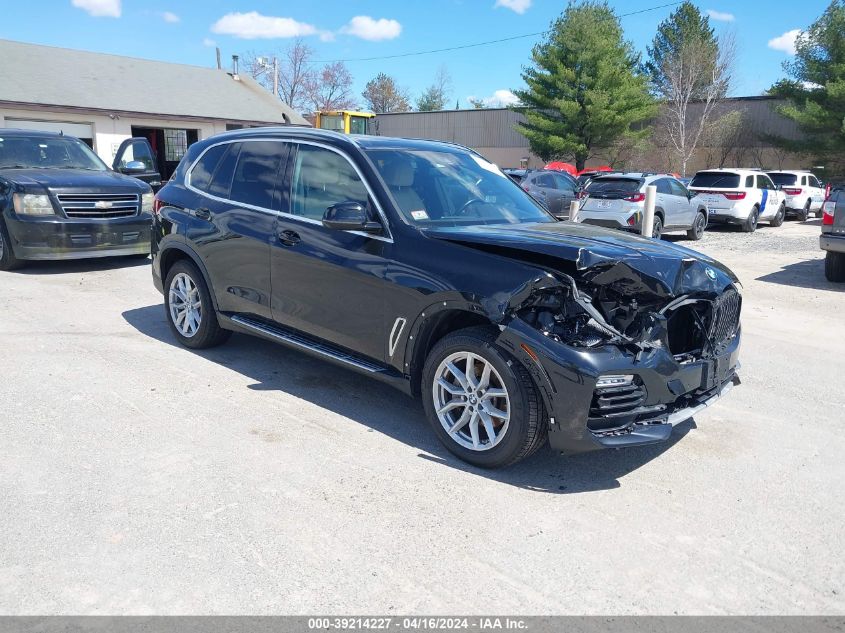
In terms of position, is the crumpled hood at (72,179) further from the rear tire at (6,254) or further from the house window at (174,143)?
the house window at (174,143)

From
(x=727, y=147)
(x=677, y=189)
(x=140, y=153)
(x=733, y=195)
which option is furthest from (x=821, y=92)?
(x=140, y=153)

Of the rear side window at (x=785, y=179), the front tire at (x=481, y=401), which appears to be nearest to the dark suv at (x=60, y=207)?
the front tire at (x=481, y=401)

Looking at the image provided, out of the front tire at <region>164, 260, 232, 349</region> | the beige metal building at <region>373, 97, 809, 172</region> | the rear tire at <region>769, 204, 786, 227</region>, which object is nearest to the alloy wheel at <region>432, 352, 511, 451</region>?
the front tire at <region>164, 260, 232, 349</region>

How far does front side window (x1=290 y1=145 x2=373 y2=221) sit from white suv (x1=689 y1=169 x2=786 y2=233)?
16.8m

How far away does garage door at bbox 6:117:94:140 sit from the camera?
25.2 metres

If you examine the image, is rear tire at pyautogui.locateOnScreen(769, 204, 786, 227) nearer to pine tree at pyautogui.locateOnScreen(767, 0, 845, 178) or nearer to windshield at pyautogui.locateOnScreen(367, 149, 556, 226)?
pine tree at pyautogui.locateOnScreen(767, 0, 845, 178)

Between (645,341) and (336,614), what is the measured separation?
2.13 m

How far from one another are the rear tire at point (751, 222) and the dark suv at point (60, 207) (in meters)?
16.0

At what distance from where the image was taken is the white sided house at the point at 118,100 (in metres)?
25.6

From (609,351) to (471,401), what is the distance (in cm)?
83

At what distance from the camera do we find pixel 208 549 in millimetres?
3227

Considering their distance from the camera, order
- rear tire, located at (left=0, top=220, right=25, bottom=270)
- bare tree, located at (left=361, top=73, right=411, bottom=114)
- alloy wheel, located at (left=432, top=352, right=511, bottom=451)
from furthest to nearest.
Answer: bare tree, located at (left=361, top=73, right=411, bottom=114) < rear tire, located at (left=0, top=220, right=25, bottom=270) < alloy wheel, located at (left=432, top=352, right=511, bottom=451)

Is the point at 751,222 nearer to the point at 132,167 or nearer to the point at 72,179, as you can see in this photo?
the point at 132,167
